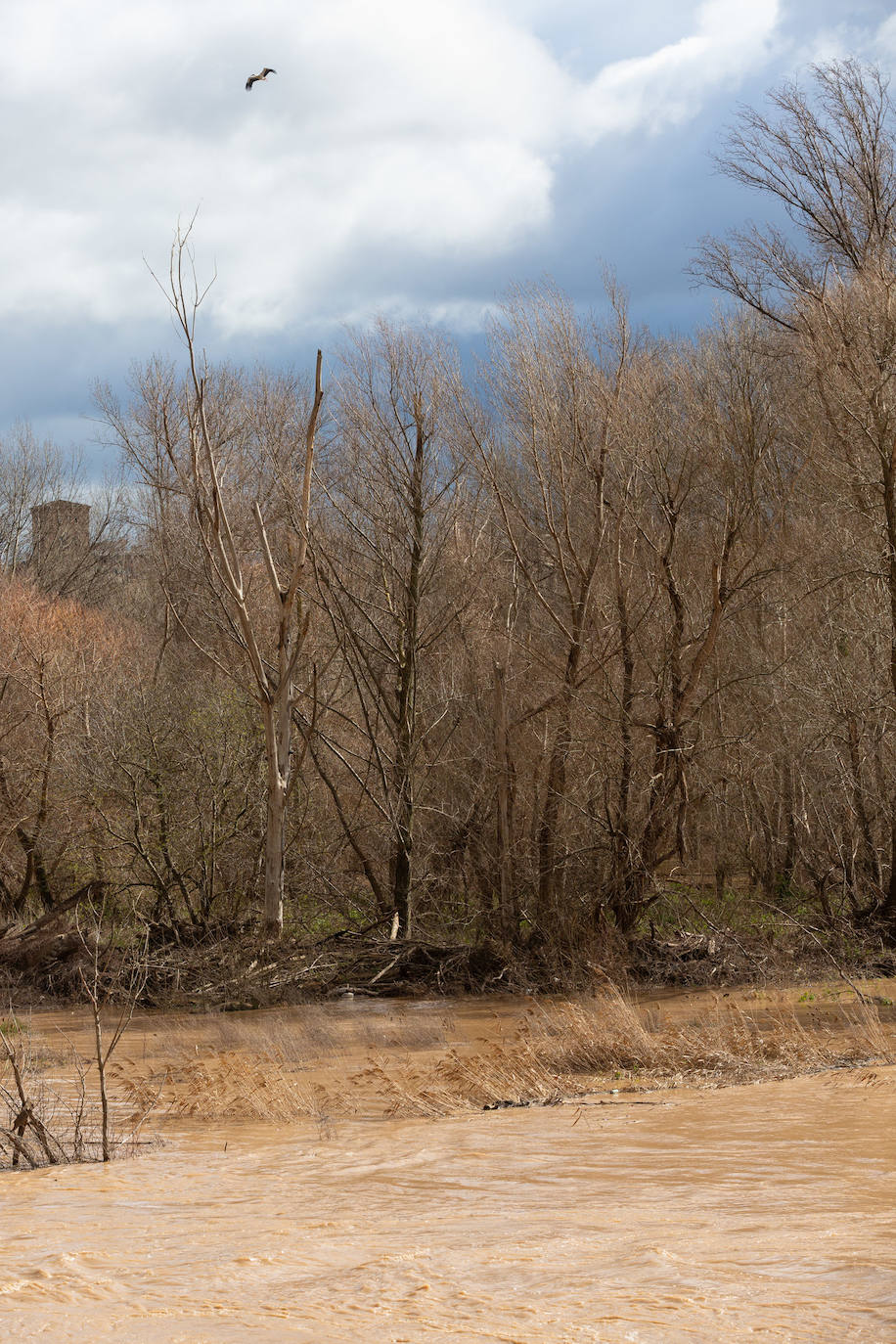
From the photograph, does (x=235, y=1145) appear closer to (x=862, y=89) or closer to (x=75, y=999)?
(x=75, y=999)

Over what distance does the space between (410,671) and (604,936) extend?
16.1 feet

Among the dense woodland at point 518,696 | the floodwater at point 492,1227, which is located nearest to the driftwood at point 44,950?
the dense woodland at point 518,696

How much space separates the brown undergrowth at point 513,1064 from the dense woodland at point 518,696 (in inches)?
158

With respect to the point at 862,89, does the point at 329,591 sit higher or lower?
lower

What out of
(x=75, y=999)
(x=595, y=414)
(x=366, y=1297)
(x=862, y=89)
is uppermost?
(x=862, y=89)

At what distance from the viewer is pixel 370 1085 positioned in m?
10.0

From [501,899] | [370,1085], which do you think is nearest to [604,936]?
[501,899]

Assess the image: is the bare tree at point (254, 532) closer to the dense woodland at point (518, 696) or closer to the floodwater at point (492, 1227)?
the dense woodland at point (518, 696)

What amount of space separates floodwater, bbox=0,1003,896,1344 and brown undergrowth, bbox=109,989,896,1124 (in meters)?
0.29

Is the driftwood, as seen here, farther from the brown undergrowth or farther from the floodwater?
the floodwater

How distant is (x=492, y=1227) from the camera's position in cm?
580

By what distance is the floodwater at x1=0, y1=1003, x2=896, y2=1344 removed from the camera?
4293 millimetres

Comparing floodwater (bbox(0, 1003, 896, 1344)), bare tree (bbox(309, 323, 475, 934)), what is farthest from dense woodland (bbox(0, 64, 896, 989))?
floodwater (bbox(0, 1003, 896, 1344))

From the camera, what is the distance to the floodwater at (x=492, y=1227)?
4293mm
